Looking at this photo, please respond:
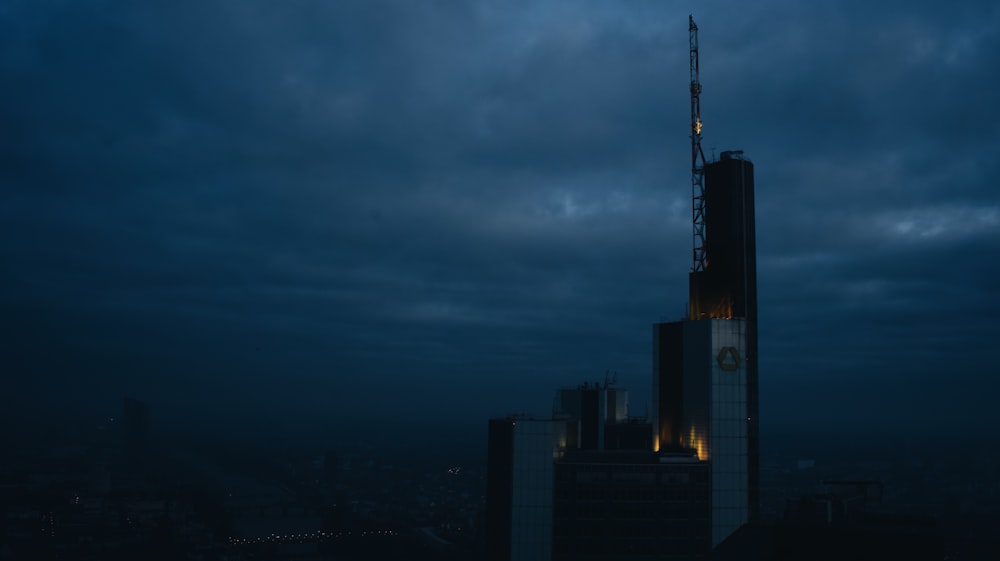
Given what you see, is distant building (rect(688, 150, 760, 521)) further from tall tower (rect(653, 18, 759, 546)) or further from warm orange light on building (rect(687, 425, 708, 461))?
warm orange light on building (rect(687, 425, 708, 461))

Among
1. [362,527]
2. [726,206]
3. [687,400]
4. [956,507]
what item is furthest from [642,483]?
[362,527]

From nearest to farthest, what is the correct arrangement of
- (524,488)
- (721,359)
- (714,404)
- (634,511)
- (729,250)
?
(634,511)
(524,488)
(714,404)
(721,359)
(729,250)

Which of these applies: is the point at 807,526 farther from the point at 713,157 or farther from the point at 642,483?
the point at 713,157

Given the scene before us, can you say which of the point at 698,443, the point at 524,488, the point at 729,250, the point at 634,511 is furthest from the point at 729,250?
the point at 524,488

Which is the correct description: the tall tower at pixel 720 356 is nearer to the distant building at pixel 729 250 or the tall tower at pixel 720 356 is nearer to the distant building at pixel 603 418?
the distant building at pixel 729 250

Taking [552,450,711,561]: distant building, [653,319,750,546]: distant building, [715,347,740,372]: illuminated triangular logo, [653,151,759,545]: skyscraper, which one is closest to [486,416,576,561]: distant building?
[552,450,711,561]: distant building

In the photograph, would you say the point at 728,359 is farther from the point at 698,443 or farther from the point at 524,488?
the point at 524,488

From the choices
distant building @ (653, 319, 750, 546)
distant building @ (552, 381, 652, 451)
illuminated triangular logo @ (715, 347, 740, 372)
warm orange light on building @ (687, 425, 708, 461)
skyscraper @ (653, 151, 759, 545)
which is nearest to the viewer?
distant building @ (653, 319, 750, 546)

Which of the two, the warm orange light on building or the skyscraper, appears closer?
the skyscraper

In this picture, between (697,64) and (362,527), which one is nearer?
(697,64)
